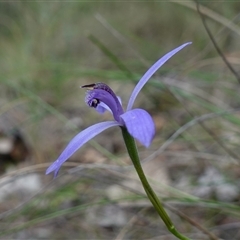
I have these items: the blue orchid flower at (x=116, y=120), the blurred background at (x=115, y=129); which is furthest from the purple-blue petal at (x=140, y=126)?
the blurred background at (x=115, y=129)

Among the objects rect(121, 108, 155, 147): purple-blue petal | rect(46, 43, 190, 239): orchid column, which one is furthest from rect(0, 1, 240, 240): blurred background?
rect(121, 108, 155, 147): purple-blue petal

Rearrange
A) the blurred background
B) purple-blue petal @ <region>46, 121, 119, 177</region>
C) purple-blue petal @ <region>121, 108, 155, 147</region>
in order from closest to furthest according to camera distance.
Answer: purple-blue petal @ <region>121, 108, 155, 147</region>, purple-blue petal @ <region>46, 121, 119, 177</region>, the blurred background

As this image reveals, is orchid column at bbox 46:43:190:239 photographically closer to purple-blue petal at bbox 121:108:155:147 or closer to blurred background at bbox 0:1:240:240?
purple-blue petal at bbox 121:108:155:147

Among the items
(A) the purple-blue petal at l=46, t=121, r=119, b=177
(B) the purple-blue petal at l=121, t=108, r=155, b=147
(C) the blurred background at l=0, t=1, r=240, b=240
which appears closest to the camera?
(B) the purple-blue petal at l=121, t=108, r=155, b=147

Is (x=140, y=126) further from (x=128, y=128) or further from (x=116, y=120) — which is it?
(x=116, y=120)

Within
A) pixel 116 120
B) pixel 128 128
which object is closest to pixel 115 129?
pixel 116 120

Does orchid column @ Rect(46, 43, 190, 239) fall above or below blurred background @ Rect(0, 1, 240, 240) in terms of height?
below

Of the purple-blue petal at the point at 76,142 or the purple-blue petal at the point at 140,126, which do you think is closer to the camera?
Answer: the purple-blue petal at the point at 140,126

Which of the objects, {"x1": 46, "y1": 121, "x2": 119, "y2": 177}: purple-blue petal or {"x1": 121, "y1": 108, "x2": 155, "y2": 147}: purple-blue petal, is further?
{"x1": 46, "y1": 121, "x2": 119, "y2": 177}: purple-blue petal

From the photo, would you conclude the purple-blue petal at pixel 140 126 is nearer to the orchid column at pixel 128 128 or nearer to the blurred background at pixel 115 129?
the orchid column at pixel 128 128
